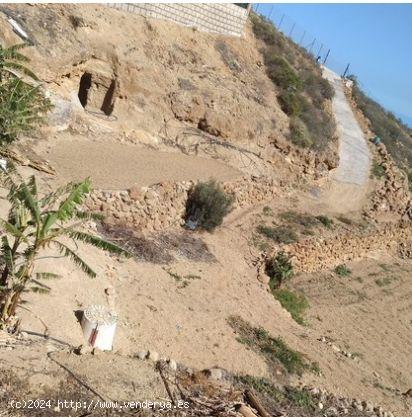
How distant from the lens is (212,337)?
1183 centimetres

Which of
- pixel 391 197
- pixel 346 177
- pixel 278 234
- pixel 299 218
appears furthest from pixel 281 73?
pixel 278 234

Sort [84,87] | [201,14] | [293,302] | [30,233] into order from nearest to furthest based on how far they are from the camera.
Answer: [30,233] < [293,302] < [84,87] < [201,14]

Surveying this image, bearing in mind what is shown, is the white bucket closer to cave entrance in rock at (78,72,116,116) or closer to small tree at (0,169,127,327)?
small tree at (0,169,127,327)

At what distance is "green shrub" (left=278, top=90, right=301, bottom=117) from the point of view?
26406 millimetres

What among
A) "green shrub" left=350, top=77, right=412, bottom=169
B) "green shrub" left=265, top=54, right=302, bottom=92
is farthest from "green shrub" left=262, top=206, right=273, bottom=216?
"green shrub" left=350, top=77, right=412, bottom=169

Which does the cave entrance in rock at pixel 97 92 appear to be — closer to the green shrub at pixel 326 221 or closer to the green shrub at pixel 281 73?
the green shrub at pixel 326 221

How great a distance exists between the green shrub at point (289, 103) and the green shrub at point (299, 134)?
0.66 metres

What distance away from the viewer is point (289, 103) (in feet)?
86.6

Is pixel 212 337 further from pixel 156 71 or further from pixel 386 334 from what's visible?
pixel 156 71

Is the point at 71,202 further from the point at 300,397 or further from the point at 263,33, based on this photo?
the point at 263,33

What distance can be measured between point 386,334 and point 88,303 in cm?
1115

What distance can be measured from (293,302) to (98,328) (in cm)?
916

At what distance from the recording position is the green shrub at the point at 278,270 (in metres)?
17.5

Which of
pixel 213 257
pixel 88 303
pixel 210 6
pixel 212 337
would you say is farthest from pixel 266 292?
pixel 210 6
